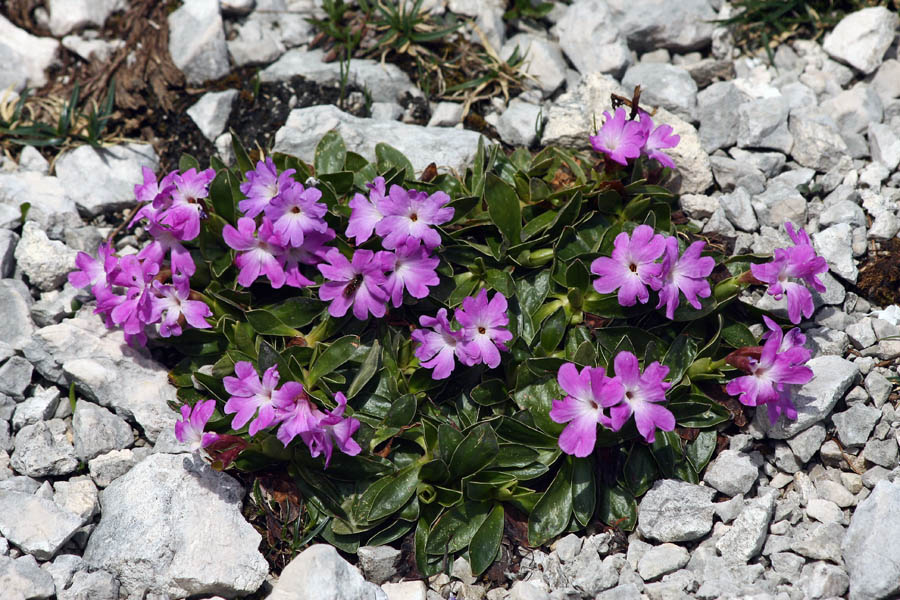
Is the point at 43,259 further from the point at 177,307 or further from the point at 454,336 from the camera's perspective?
the point at 454,336

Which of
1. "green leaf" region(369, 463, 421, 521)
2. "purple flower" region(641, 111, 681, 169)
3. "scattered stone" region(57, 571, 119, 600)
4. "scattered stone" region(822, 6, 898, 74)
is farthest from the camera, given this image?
"scattered stone" region(822, 6, 898, 74)

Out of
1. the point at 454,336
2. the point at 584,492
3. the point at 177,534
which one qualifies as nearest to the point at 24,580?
the point at 177,534

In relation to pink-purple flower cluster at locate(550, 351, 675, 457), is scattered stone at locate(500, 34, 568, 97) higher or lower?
higher

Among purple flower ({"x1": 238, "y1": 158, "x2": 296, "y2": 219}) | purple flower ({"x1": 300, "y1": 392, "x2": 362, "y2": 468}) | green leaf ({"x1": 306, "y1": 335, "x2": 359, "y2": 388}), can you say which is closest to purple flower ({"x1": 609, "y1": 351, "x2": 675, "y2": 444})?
purple flower ({"x1": 300, "y1": 392, "x2": 362, "y2": 468})

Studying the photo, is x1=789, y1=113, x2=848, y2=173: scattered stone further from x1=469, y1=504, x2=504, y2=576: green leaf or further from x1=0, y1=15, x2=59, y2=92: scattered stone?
x1=0, y1=15, x2=59, y2=92: scattered stone

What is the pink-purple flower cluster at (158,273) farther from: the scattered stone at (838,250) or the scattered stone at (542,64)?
the scattered stone at (838,250)
